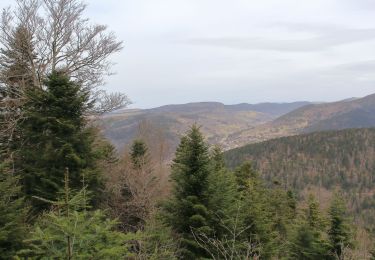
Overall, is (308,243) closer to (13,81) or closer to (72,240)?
(13,81)

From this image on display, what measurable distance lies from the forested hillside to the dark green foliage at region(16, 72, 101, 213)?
4420 inches

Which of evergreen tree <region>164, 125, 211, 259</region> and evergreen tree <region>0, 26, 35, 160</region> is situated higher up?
evergreen tree <region>0, 26, 35, 160</region>

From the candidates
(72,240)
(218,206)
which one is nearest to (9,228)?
(72,240)

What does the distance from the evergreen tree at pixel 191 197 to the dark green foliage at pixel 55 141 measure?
2987mm

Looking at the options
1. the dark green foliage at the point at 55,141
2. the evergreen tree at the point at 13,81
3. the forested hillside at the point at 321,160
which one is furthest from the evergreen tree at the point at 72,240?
the forested hillside at the point at 321,160

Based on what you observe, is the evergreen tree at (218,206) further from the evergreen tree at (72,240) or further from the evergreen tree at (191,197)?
the evergreen tree at (72,240)

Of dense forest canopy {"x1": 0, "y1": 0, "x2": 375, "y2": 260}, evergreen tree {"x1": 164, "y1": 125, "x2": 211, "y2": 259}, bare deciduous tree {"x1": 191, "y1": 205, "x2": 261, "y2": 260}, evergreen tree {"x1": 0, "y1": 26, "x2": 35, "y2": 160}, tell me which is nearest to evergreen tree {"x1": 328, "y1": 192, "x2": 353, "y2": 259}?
dense forest canopy {"x1": 0, "y1": 0, "x2": 375, "y2": 260}

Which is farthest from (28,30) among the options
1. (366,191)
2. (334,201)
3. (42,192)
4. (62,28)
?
(366,191)

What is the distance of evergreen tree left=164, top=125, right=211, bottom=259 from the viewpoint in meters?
13.4

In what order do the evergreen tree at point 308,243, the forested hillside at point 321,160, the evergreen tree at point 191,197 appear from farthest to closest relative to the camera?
the forested hillside at point 321,160, the evergreen tree at point 308,243, the evergreen tree at point 191,197

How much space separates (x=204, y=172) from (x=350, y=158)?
148740 millimetres

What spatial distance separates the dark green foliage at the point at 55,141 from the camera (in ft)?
42.1

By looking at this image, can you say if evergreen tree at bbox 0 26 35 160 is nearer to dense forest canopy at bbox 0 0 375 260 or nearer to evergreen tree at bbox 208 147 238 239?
dense forest canopy at bbox 0 0 375 260

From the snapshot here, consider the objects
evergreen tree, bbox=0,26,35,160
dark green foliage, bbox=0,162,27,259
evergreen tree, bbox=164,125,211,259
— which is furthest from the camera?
evergreen tree, bbox=0,26,35,160
